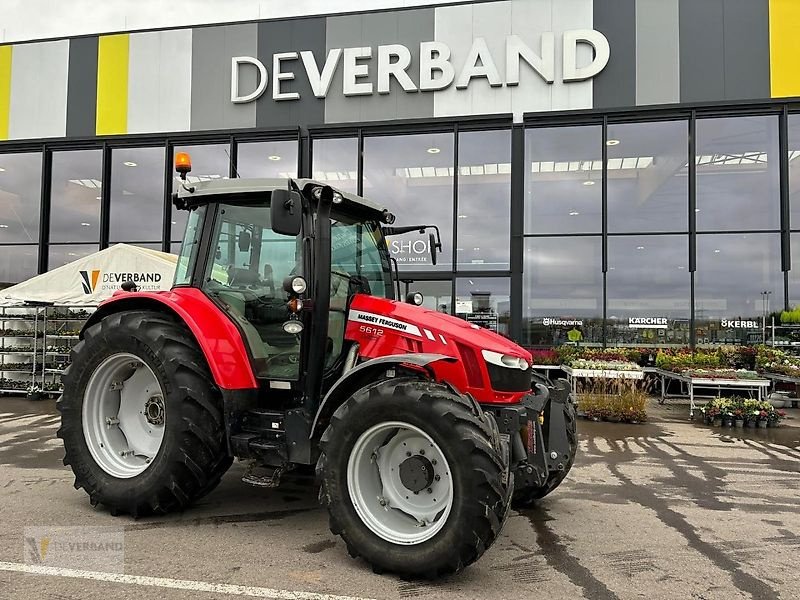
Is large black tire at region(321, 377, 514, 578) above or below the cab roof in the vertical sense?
below

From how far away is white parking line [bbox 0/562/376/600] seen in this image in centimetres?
332

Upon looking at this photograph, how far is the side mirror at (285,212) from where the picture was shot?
383 cm

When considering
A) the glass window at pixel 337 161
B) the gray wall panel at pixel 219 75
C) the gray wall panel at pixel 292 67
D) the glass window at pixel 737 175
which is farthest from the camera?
the gray wall panel at pixel 219 75

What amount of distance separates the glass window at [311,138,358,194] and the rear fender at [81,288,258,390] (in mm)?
9473

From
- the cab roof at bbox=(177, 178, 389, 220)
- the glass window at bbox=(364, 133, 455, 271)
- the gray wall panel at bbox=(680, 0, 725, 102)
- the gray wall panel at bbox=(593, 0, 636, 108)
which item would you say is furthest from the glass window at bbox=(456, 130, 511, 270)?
the cab roof at bbox=(177, 178, 389, 220)

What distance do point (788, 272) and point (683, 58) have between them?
4.94 meters

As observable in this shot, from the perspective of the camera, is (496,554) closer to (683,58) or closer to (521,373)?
(521,373)

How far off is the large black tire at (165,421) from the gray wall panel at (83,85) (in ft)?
39.3

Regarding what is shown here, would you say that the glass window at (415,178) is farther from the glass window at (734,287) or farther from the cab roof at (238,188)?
the cab roof at (238,188)

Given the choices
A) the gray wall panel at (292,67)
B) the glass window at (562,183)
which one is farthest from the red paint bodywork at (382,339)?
the gray wall panel at (292,67)

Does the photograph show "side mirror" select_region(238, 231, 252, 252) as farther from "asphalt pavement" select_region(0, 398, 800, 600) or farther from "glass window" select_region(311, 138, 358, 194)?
"glass window" select_region(311, 138, 358, 194)

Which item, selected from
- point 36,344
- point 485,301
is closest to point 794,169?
point 485,301

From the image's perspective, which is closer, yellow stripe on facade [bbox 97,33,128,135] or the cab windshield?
the cab windshield

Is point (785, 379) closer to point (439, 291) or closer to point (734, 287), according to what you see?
point (734, 287)
